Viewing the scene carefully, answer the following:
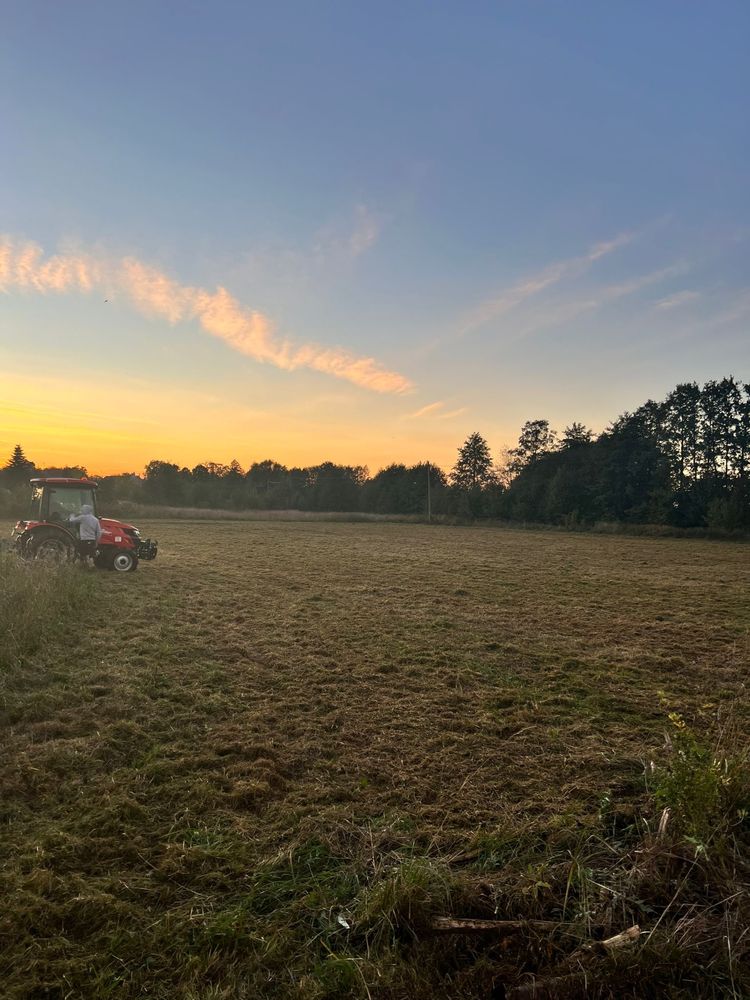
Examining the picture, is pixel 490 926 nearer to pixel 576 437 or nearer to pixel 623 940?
pixel 623 940

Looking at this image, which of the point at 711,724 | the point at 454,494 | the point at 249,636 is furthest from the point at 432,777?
the point at 454,494

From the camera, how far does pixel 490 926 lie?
231 centimetres

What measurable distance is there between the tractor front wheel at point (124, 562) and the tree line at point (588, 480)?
2311 centimetres

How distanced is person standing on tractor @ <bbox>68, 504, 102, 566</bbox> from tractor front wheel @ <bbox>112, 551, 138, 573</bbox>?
67 cm

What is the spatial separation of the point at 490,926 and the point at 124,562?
13391 millimetres

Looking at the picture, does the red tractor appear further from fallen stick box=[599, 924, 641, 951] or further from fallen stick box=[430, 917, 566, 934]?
fallen stick box=[599, 924, 641, 951]

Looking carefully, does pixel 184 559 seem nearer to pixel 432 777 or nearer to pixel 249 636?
pixel 249 636

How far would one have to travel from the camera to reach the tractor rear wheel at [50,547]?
1216 centimetres

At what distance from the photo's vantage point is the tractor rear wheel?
1216 centimetres

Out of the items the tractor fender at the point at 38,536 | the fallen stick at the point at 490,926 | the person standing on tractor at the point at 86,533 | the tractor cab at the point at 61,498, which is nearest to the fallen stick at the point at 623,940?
the fallen stick at the point at 490,926

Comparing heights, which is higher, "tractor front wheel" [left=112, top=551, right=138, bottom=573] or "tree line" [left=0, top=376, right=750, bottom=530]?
"tree line" [left=0, top=376, right=750, bottom=530]

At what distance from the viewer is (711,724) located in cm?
493

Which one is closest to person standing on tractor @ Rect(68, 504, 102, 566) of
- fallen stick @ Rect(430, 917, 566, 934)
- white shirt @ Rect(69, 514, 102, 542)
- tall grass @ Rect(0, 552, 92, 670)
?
white shirt @ Rect(69, 514, 102, 542)

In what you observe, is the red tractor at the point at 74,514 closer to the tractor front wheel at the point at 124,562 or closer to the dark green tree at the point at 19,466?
the tractor front wheel at the point at 124,562
